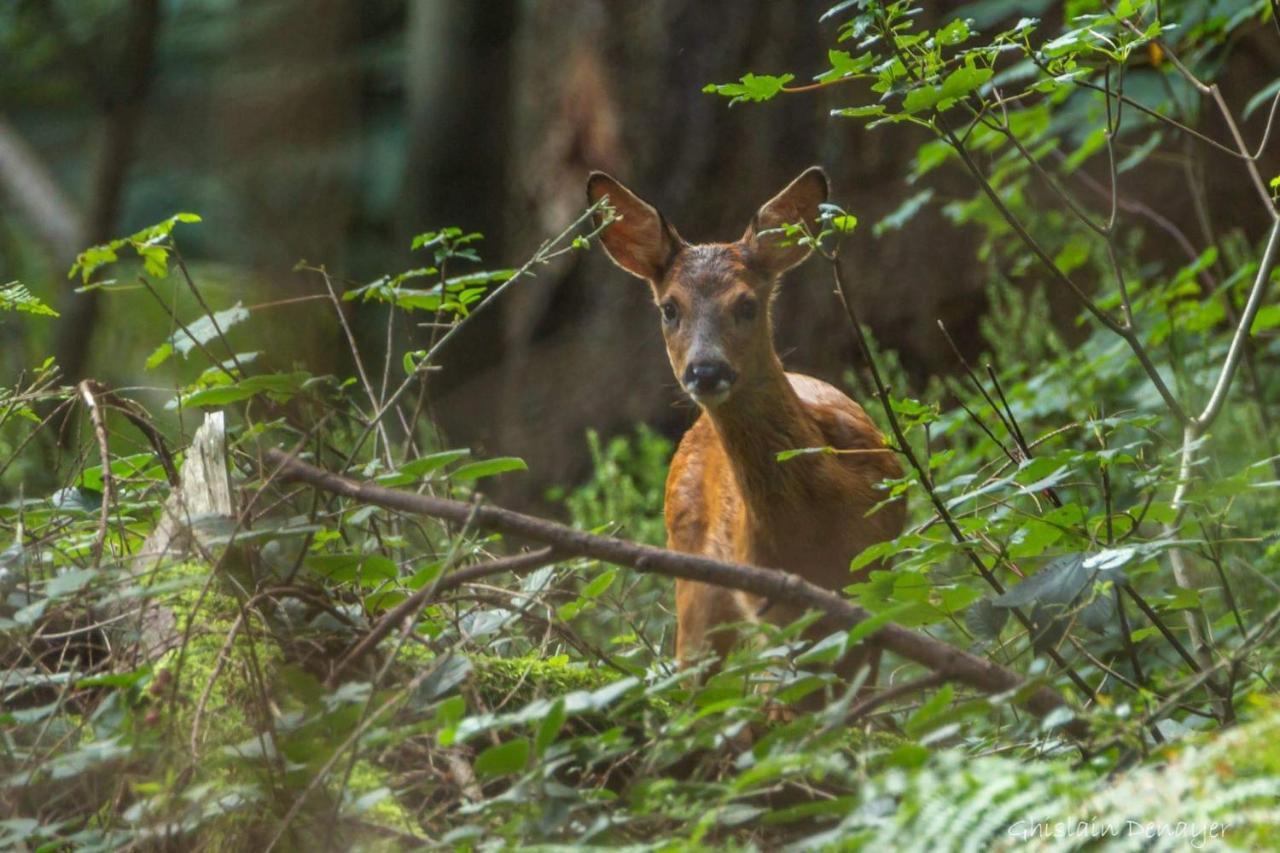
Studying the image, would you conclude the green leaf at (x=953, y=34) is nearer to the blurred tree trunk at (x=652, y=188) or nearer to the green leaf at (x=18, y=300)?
the green leaf at (x=18, y=300)

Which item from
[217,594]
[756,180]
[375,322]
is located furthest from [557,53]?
[217,594]

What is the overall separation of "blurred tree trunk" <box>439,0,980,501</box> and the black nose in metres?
4.05

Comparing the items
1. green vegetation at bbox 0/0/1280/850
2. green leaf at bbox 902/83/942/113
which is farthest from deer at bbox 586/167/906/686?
green leaf at bbox 902/83/942/113

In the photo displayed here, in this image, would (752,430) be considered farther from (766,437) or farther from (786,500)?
(786,500)

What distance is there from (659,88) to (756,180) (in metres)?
0.77

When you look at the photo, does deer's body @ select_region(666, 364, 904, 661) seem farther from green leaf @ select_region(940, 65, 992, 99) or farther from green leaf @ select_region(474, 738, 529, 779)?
green leaf @ select_region(474, 738, 529, 779)

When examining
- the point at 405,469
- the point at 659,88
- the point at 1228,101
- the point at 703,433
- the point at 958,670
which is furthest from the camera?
the point at 659,88

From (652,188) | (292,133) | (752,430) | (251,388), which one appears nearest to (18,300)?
(251,388)

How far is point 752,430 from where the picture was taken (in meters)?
4.70

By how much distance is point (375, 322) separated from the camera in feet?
33.3

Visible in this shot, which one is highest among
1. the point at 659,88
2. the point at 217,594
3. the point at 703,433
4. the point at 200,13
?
the point at 200,13

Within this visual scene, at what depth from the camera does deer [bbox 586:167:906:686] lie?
179 inches

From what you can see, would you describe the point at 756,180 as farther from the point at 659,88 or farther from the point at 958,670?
the point at 958,670

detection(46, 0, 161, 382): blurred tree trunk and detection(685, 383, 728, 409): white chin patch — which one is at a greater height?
detection(46, 0, 161, 382): blurred tree trunk
